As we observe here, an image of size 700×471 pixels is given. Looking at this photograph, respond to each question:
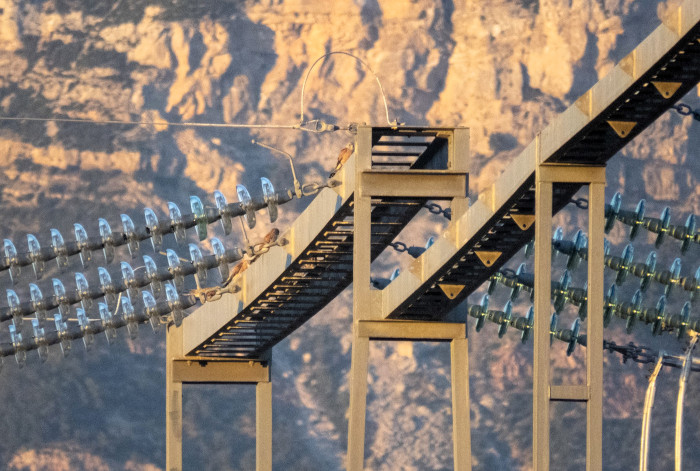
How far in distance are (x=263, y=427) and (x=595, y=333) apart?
15.7 meters

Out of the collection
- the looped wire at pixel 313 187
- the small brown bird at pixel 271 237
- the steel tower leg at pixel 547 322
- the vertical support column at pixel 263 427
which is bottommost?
the vertical support column at pixel 263 427

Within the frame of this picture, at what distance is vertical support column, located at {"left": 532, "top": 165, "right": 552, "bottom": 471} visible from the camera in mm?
23516

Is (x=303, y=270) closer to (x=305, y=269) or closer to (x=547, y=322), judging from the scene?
(x=305, y=269)

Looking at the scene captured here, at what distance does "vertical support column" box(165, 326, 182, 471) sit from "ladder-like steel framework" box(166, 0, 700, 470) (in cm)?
86

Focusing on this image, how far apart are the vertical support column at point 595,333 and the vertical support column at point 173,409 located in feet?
48.9

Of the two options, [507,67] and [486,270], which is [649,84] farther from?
[507,67]

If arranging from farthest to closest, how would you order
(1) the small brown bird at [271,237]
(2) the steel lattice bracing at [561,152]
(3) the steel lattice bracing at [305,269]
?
1. (1) the small brown bird at [271,237]
2. (3) the steel lattice bracing at [305,269]
3. (2) the steel lattice bracing at [561,152]

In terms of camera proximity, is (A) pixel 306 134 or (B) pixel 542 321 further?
(A) pixel 306 134

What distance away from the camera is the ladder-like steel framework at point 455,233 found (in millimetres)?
22422

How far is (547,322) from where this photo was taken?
23.9 m


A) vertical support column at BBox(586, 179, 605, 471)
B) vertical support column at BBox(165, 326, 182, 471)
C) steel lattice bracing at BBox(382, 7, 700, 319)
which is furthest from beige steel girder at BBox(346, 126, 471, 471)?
vertical support column at BBox(165, 326, 182, 471)

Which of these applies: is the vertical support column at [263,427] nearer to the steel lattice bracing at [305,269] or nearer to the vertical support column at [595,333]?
the steel lattice bracing at [305,269]

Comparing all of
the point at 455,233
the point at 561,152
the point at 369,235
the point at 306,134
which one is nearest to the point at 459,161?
the point at 455,233

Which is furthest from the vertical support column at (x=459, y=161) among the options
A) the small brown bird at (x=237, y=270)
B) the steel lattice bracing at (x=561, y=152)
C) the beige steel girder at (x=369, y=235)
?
the small brown bird at (x=237, y=270)
